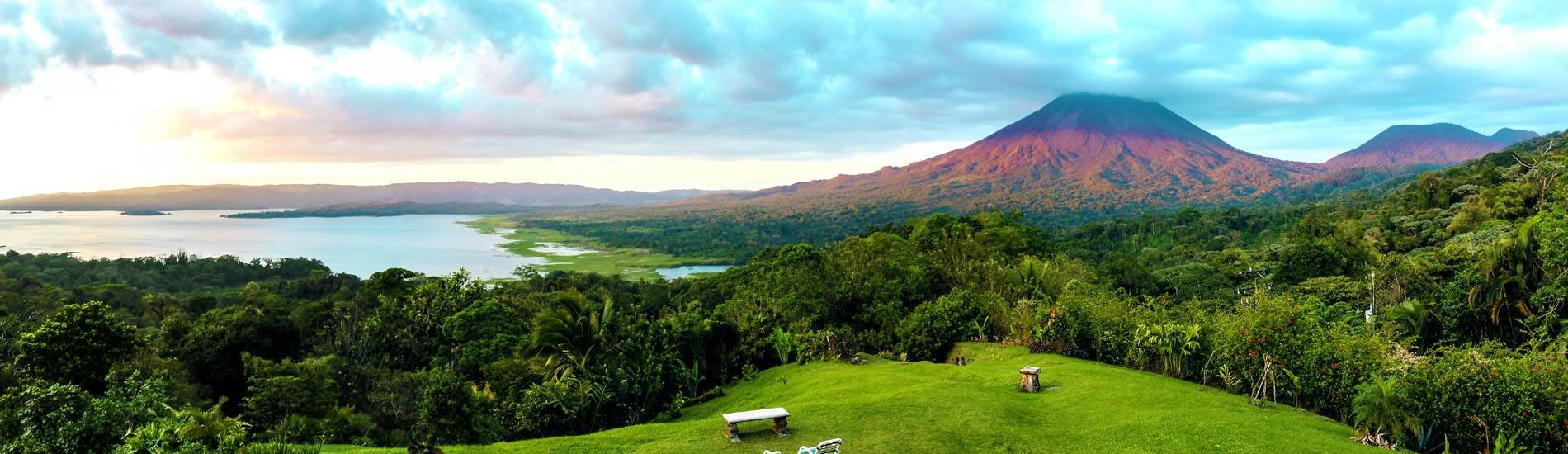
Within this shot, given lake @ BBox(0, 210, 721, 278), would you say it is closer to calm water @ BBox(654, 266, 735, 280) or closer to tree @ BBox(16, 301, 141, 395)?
calm water @ BBox(654, 266, 735, 280)

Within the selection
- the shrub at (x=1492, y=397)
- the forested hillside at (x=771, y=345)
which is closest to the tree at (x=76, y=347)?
the forested hillside at (x=771, y=345)

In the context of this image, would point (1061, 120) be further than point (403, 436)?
Yes

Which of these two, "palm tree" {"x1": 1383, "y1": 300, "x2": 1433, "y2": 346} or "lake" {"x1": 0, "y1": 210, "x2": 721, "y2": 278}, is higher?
"palm tree" {"x1": 1383, "y1": 300, "x2": 1433, "y2": 346}

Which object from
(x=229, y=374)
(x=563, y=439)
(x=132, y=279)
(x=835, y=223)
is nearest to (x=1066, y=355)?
(x=563, y=439)

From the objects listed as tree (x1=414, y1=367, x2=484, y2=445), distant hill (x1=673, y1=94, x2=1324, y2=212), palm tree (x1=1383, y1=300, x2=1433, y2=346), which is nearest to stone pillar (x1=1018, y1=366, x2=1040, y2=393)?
tree (x1=414, y1=367, x2=484, y2=445)

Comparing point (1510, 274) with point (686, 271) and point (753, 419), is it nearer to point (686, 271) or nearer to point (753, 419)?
point (753, 419)

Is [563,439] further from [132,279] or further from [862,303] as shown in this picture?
[132,279]
